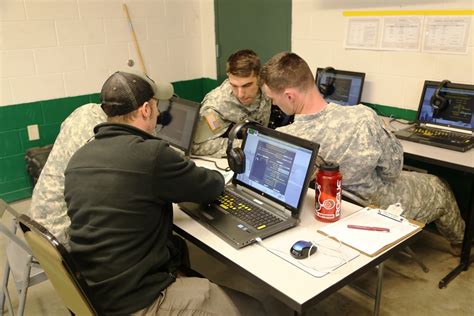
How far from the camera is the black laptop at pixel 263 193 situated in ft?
5.08

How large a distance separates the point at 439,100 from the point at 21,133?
3156 mm

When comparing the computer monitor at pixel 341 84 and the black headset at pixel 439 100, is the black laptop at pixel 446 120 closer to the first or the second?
the black headset at pixel 439 100

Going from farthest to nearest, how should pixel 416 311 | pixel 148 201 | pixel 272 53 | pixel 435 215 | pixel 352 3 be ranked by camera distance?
pixel 272 53
pixel 352 3
pixel 435 215
pixel 416 311
pixel 148 201

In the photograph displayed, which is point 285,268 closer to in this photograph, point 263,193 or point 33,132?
point 263,193

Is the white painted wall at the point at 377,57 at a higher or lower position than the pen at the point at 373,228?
higher

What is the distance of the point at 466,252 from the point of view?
2.53m

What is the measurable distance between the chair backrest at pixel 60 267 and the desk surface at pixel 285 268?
0.42m

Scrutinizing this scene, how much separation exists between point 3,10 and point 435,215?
10.9ft

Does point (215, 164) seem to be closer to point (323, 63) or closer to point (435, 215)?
point (435, 215)

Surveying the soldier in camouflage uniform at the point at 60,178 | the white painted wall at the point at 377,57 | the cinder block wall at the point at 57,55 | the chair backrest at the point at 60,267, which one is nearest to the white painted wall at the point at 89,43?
the cinder block wall at the point at 57,55

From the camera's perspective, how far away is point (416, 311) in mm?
2240

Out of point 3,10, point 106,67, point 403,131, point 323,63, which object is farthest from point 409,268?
point 3,10

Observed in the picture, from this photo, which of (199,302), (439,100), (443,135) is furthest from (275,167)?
(439,100)

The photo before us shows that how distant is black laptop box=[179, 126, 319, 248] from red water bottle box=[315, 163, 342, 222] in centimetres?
7
